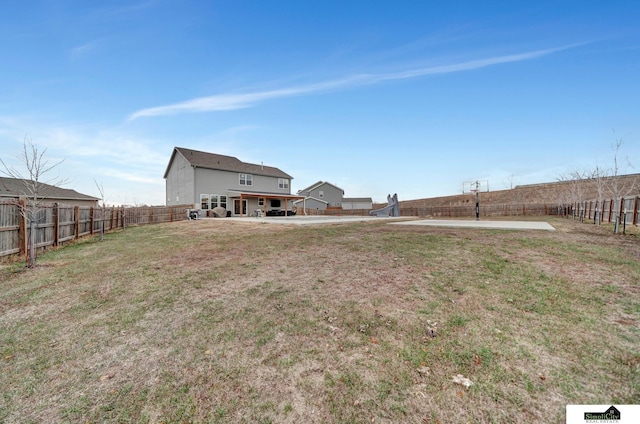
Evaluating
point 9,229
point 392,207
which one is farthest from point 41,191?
point 392,207

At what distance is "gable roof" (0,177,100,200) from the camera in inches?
824

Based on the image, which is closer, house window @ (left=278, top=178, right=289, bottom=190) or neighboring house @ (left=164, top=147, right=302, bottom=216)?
neighboring house @ (left=164, top=147, right=302, bottom=216)

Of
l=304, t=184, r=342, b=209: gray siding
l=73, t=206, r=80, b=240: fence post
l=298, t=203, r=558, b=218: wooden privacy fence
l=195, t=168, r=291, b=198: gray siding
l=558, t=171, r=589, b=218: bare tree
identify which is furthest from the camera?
l=304, t=184, r=342, b=209: gray siding

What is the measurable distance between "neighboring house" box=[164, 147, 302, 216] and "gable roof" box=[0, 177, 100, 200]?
8.87 m

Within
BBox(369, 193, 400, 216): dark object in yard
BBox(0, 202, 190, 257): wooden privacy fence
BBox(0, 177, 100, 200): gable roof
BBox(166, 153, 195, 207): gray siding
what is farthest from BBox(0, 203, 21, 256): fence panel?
BBox(369, 193, 400, 216): dark object in yard

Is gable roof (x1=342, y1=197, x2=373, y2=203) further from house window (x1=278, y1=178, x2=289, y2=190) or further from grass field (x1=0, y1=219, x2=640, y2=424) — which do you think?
grass field (x1=0, y1=219, x2=640, y2=424)

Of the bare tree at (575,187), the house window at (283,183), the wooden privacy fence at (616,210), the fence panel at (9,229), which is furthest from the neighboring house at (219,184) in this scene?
the bare tree at (575,187)

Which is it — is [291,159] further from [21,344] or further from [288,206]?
[21,344]

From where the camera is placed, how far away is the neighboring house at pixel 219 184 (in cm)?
2598

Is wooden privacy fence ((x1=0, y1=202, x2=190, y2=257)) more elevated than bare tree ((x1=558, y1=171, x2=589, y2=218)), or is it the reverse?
bare tree ((x1=558, y1=171, x2=589, y2=218))

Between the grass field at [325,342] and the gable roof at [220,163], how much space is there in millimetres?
22921

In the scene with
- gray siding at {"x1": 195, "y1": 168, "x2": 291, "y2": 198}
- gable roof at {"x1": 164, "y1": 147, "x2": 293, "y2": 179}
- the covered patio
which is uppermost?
gable roof at {"x1": 164, "y1": 147, "x2": 293, "y2": 179}

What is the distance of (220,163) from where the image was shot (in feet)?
93.9

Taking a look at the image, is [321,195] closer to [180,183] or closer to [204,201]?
[204,201]
